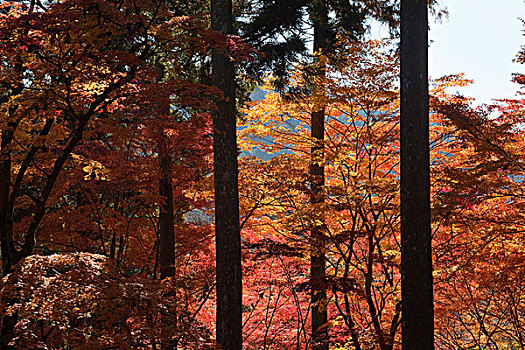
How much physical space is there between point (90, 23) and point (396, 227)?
5478 millimetres

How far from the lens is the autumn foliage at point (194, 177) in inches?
153

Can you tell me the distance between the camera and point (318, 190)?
747 centimetres

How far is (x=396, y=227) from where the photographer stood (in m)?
7.23

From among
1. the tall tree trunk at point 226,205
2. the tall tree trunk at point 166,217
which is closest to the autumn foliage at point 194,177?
the tall tree trunk at point 166,217

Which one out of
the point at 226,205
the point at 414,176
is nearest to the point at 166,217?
the point at 226,205

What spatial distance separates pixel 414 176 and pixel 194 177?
444cm

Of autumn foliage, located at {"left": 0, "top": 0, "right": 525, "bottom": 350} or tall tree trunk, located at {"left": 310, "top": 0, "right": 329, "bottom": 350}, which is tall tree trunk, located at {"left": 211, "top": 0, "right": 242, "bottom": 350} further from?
tall tree trunk, located at {"left": 310, "top": 0, "right": 329, "bottom": 350}

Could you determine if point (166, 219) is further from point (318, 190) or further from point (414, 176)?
point (414, 176)

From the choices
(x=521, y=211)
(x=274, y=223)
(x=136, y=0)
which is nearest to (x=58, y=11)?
(x=136, y=0)

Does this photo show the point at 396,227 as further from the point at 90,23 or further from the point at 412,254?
the point at 90,23

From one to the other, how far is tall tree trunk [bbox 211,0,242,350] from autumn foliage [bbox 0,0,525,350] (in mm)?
230

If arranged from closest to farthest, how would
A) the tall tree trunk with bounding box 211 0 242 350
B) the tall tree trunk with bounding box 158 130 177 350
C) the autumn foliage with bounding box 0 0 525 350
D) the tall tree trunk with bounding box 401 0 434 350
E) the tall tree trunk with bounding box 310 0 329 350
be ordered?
the autumn foliage with bounding box 0 0 525 350, the tall tree trunk with bounding box 401 0 434 350, the tall tree trunk with bounding box 211 0 242 350, the tall tree trunk with bounding box 310 0 329 350, the tall tree trunk with bounding box 158 130 177 350

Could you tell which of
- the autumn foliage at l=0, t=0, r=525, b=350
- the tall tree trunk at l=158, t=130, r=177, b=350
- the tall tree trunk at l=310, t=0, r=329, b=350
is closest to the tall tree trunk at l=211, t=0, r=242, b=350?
the autumn foliage at l=0, t=0, r=525, b=350

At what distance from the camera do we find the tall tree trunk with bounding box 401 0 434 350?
4449 millimetres
